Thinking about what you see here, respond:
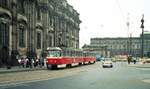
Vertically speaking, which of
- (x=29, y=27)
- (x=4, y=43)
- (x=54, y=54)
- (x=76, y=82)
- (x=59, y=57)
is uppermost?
(x=29, y=27)

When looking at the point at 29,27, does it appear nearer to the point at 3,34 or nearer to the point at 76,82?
the point at 3,34

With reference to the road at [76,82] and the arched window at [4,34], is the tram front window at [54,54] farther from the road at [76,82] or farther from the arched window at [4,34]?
the road at [76,82]

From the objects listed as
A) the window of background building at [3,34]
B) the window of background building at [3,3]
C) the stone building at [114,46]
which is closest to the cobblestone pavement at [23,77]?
the window of background building at [3,34]

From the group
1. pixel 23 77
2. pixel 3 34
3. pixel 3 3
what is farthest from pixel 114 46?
pixel 23 77

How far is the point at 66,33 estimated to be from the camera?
9625 cm

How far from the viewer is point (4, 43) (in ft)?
174

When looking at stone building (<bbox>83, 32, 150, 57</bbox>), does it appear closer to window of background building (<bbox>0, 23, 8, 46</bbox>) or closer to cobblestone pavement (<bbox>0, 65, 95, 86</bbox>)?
window of background building (<bbox>0, 23, 8, 46</bbox>)

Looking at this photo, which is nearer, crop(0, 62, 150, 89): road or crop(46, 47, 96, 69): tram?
crop(0, 62, 150, 89): road

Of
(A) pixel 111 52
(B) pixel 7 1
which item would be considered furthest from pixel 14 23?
(A) pixel 111 52

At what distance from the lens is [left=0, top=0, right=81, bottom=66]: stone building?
53.0m

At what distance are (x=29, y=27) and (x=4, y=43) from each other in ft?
33.8

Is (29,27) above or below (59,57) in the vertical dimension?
above

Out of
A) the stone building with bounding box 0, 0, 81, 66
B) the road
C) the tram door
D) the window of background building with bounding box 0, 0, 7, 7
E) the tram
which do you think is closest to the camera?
the road

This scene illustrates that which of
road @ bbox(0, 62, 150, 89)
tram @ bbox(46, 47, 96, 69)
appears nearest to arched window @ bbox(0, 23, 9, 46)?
tram @ bbox(46, 47, 96, 69)
